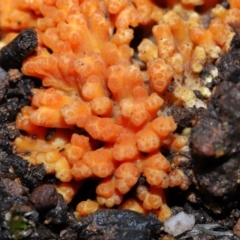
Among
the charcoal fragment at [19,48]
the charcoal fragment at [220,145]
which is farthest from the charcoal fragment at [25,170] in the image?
the charcoal fragment at [220,145]

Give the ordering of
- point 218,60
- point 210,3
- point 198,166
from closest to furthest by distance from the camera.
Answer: point 198,166 < point 218,60 < point 210,3

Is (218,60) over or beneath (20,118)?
over

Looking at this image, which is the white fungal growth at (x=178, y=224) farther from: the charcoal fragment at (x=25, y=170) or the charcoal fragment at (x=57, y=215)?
the charcoal fragment at (x=25, y=170)

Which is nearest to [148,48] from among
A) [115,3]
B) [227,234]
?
Answer: [115,3]

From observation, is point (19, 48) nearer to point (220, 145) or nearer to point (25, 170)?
point (25, 170)

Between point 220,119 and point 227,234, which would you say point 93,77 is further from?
point 227,234
